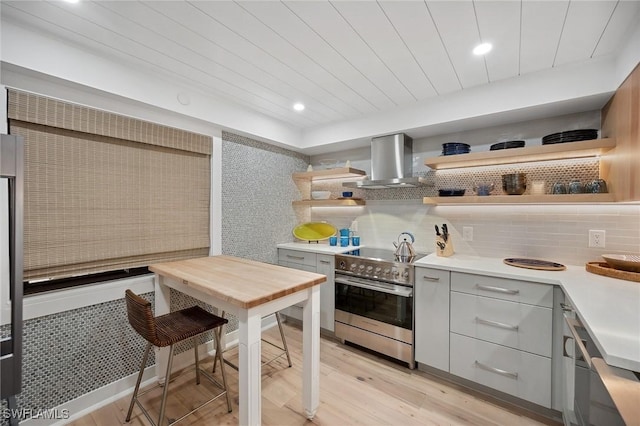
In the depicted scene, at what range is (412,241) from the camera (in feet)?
9.16

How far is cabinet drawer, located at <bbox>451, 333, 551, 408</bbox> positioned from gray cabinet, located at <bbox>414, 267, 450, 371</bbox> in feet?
0.28

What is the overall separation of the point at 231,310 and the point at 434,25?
1.91m

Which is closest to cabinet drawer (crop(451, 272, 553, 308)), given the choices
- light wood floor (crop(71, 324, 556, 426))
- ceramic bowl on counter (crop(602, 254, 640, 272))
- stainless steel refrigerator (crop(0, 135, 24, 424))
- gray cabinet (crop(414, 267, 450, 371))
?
gray cabinet (crop(414, 267, 450, 371))

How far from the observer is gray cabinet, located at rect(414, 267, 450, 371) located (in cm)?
208

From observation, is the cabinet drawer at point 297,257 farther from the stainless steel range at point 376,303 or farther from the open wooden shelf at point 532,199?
the open wooden shelf at point 532,199

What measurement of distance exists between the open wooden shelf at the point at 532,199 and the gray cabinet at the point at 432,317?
0.67 meters

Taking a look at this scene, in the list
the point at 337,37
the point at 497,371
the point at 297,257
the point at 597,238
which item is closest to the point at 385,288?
the point at 497,371

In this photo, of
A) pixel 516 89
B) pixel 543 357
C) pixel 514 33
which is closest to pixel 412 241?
pixel 543 357

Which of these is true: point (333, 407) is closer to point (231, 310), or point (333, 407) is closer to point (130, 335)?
point (231, 310)

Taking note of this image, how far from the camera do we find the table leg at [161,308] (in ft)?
6.81

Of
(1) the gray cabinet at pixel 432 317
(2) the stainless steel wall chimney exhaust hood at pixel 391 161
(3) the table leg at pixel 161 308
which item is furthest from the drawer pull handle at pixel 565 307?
(3) the table leg at pixel 161 308

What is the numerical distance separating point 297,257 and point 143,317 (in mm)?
1739

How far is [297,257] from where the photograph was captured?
10.0 ft

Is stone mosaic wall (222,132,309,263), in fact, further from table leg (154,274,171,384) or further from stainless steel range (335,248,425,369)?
stainless steel range (335,248,425,369)
